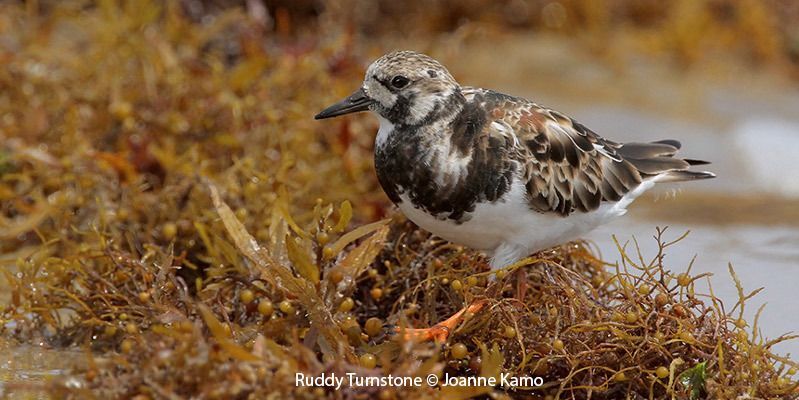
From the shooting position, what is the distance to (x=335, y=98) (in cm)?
548

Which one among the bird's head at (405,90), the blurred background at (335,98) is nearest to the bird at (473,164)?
the bird's head at (405,90)

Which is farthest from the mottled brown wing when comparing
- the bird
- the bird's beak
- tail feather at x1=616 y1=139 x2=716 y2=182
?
the bird's beak

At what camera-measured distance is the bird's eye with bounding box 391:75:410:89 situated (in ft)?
10.9

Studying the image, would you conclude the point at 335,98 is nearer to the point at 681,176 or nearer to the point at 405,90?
the point at 681,176

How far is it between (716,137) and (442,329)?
Answer: 3.72 m

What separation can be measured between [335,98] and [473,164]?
7.77 ft

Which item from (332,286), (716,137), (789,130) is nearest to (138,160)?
(332,286)

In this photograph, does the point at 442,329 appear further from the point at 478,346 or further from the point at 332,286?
the point at 332,286

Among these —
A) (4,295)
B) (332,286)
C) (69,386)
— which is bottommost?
(4,295)

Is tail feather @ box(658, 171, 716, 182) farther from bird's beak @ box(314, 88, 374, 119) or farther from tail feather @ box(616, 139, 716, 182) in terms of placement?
bird's beak @ box(314, 88, 374, 119)

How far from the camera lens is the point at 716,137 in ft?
21.1

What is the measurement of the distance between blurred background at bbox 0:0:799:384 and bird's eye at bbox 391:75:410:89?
0.75m

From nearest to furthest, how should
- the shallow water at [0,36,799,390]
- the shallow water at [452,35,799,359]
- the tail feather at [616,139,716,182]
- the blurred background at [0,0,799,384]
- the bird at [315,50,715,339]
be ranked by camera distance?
the bird at [315,50,715,339] → the tail feather at [616,139,716,182] → the shallow water at [0,36,799,390] → the blurred background at [0,0,799,384] → the shallow water at [452,35,799,359]

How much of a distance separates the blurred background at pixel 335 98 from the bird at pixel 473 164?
2.36ft
